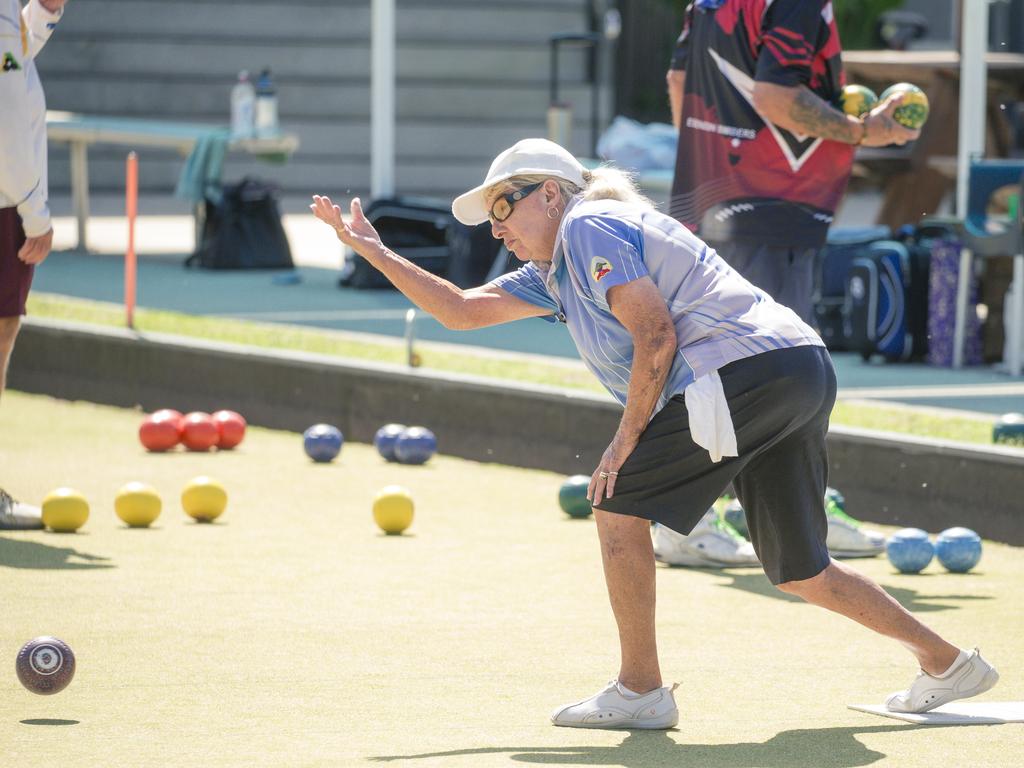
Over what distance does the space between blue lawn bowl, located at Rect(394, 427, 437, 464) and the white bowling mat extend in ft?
14.6

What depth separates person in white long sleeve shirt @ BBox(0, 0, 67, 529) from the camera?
7020 mm

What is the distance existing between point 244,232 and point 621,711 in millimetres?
11895

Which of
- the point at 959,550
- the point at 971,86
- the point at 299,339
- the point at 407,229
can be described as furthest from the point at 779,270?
the point at 407,229

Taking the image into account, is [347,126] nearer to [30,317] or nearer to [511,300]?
[30,317]

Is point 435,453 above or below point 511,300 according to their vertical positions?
below

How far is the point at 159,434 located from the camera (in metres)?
9.59

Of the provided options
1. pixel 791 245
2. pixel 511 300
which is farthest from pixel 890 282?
pixel 511 300

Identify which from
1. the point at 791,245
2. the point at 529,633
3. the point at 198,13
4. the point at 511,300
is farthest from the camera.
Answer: the point at 198,13

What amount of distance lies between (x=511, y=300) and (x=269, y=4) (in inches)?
788

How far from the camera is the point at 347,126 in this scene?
24875 mm

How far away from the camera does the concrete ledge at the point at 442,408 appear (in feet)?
25.0

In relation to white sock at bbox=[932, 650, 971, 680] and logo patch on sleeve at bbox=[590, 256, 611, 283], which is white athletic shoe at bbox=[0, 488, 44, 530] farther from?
white sock at bbox=[932, 650, 971, 680]

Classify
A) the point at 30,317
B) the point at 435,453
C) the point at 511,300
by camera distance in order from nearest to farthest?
the point at 511,300, the point at 435,453, the point at 30,317

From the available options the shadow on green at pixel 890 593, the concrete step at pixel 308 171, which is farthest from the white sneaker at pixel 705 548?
the concrete step at pixel 308 171
